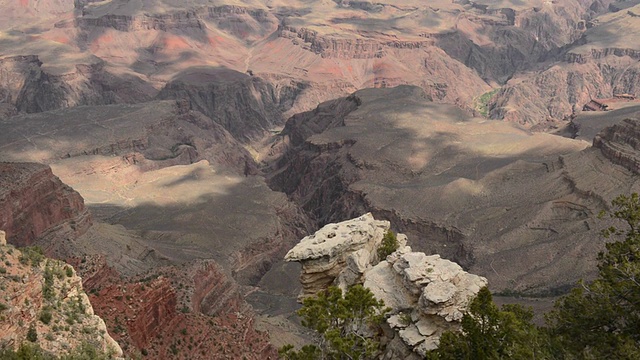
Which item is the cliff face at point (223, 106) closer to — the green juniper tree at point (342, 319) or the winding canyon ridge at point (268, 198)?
the winding canyon ridge at point (268, 198)

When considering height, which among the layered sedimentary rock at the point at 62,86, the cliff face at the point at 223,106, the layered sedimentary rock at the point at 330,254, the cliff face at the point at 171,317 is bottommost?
the cliff face at the point at 223,106

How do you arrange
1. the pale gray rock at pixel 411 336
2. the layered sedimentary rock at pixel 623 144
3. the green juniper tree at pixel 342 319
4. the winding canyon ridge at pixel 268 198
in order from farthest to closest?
1. the layered sedimentary rock at pixel 623 144
2. the winding canyon ridge at pixel 268 198
3. the green juniper tree at pixel 342 319
4. the pale gray rock at pixel 411 336

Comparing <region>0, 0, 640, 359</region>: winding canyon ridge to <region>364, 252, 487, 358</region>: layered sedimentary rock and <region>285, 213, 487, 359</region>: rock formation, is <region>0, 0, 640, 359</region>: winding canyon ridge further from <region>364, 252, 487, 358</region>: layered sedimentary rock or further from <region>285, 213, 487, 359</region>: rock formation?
<region>364, 252, 487, 358</region>: layered sedimentary rock

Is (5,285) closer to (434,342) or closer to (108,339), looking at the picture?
(108,339)

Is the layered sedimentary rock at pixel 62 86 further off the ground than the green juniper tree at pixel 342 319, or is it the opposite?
the green juniper tree at pixel 342 319

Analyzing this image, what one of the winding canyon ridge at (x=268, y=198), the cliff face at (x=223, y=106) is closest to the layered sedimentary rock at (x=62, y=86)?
the winding canyon ridge at (x=268, y=198)

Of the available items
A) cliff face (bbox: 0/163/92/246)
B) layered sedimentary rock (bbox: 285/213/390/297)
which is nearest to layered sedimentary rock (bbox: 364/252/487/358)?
layered sedimentary rock (bbox: 285/213/390/297)

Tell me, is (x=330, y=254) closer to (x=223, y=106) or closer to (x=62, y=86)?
(x=223, y=106)
